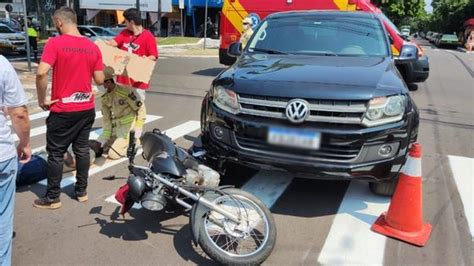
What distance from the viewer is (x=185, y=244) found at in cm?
373

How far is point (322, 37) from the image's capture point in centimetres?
545

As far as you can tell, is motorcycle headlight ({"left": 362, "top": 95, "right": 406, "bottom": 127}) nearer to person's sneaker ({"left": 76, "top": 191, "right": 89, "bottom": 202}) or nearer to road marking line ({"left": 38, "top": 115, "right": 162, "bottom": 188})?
person's sneaker ({"left": 76, "top": 191, "right": 89, "bottom": 202})

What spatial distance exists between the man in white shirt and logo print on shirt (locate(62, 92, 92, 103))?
120 centimetres

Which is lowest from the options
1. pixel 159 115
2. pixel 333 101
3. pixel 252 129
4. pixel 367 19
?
pixel 159 115

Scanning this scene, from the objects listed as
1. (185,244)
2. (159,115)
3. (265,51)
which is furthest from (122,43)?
(185,244)

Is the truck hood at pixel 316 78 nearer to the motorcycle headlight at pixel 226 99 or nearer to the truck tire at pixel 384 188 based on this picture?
the motorcycle headlight at pixel 226 99

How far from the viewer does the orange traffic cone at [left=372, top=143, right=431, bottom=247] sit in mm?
3838

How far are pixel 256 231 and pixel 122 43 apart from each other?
3.62 meters

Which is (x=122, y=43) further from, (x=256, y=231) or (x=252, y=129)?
(x=256, y=231)

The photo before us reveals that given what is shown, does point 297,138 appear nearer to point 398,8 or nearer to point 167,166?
point 167,166

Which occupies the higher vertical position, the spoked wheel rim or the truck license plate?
the truck license plate

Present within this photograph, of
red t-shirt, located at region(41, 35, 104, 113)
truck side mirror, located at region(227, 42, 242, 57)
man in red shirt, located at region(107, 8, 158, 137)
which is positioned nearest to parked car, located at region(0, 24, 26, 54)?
man in red shirt, located at region(107, 8, 158, 137)

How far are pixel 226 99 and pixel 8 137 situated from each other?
6.42 ft

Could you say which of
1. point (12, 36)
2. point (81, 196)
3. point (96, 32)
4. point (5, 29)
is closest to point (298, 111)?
point (81, 196)
